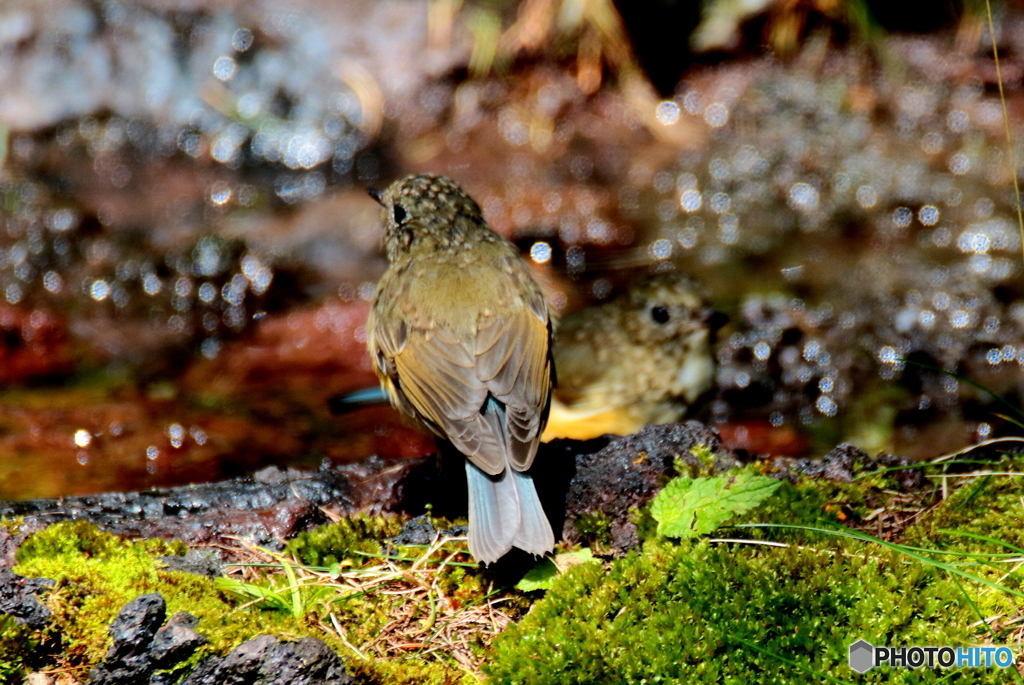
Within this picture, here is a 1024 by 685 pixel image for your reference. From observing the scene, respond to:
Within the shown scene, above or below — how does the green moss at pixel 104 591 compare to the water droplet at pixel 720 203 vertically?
below

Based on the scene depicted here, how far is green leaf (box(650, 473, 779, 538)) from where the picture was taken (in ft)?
10.5

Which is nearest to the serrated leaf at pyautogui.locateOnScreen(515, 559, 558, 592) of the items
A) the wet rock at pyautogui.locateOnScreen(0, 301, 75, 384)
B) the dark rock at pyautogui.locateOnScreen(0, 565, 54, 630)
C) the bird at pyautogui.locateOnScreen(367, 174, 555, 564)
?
the bird at pyautogui.locateOnScreen(367, 174, 555, 564)

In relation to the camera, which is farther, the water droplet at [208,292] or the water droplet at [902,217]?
the water droplet at [902,217]

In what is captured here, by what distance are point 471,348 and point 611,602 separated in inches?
48.9

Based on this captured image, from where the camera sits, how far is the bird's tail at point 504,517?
312 cm

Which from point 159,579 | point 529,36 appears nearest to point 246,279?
point 529,36

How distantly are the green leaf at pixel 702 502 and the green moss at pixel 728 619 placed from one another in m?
0.11

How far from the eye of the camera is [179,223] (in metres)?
8.16

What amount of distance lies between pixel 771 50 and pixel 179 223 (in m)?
5.58

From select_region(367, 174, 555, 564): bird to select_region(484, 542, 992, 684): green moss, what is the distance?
0.99 ft

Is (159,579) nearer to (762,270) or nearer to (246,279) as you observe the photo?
(246,279)

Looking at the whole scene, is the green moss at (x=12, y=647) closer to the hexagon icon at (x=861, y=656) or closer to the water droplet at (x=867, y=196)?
the hexagon icon at (x=861, y=656)

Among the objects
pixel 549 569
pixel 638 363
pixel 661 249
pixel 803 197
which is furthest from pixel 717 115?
pixel 549 569

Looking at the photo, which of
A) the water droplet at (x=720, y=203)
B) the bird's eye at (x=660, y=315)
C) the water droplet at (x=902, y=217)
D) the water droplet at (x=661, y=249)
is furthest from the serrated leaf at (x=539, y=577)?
the water droplet at (x=902, y=217)
